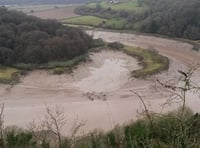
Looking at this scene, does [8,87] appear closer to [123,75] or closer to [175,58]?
[123,75]

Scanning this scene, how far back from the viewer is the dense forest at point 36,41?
28875 millimetres

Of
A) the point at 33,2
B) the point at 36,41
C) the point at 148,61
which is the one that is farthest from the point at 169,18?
the point at 33,2

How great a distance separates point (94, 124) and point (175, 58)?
14.8 meters

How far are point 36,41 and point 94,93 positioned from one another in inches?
345

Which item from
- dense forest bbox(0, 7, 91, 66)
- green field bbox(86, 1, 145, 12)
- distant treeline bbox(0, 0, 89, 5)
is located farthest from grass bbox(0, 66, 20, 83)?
distant treeline bbox(0, 0, 89, 5)

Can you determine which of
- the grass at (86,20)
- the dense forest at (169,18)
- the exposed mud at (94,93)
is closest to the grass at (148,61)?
the exposed mud at (94,93)

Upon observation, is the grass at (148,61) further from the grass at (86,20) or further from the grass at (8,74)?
the grass at (86,20)

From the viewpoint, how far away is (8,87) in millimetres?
24469

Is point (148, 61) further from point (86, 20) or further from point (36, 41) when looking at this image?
point (86, 20)

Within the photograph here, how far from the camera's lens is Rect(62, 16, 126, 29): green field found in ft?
145

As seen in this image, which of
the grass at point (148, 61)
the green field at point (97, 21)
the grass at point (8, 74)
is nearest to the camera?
the grass at point (8, 74)

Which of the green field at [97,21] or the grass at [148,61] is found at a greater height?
the green field at [97,21]

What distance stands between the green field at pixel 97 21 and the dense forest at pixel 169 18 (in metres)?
0.74

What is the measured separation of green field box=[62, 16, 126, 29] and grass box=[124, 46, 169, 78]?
9.37 metres
